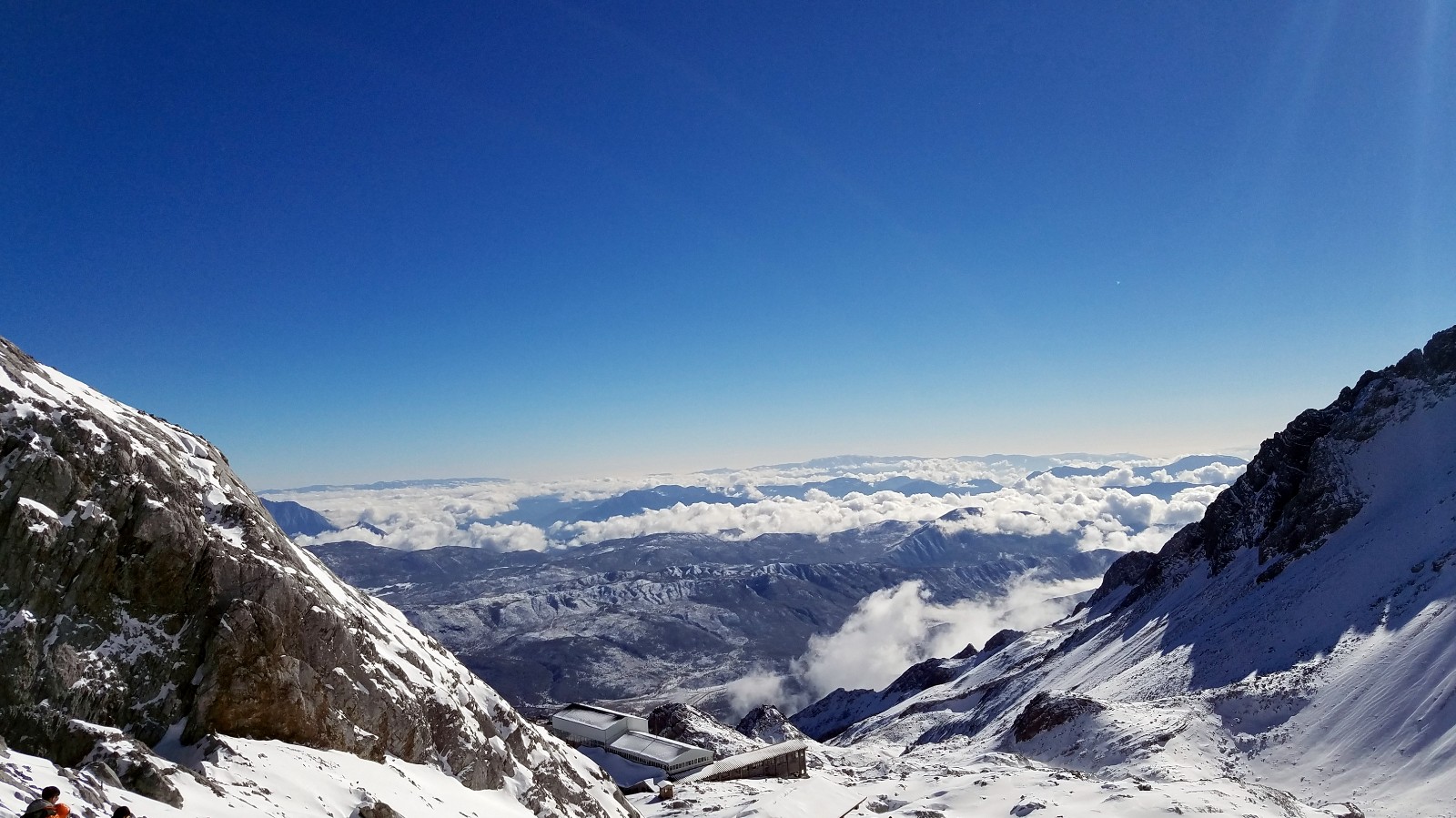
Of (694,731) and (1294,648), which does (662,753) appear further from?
(1294,648)

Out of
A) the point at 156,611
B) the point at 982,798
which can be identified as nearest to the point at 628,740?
the point at 982,798

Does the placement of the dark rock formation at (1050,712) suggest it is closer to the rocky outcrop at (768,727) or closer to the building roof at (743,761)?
the building roof at (743,761)

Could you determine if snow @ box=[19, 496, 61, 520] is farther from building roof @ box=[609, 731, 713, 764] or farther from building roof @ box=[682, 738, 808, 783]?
building roof @ box=[609, 731, 713, 764]

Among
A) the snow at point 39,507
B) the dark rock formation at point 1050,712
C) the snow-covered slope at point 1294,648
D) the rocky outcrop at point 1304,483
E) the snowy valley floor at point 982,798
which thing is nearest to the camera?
the snow at point 39,507

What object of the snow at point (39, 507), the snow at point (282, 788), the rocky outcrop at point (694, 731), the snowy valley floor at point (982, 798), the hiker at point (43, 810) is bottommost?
the rocky outcrop at point (694, 731)

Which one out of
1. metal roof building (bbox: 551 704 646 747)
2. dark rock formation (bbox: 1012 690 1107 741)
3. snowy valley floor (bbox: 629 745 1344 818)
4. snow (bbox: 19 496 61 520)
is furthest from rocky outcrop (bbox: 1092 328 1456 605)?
snow (bbox: 19 496 61 520)

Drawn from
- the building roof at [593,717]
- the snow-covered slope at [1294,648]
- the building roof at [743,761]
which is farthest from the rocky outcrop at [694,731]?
the snow-covered slope at [1294,648]

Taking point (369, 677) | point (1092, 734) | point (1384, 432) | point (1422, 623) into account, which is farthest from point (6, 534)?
point (1384, 432)
